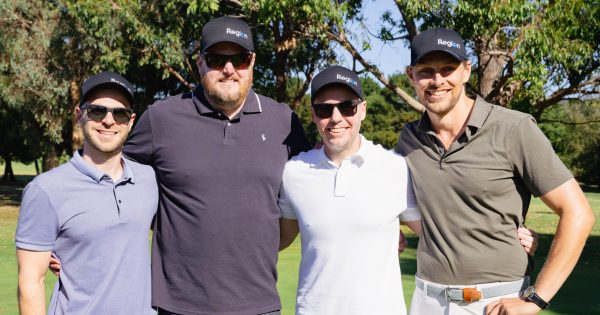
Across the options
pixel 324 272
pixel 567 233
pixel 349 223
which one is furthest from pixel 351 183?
pixel 567 233

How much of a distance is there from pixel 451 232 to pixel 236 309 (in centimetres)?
143

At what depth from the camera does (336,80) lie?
169 inches

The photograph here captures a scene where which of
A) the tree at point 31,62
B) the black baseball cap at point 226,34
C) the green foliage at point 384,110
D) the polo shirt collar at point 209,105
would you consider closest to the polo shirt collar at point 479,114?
the polo shirt collar at point 209,105

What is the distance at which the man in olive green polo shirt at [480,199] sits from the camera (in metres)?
3.87

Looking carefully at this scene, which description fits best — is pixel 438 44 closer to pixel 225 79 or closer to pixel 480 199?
pixel 480 199

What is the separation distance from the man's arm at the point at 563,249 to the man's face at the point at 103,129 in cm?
244

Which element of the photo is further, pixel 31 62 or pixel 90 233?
pixel 31 62

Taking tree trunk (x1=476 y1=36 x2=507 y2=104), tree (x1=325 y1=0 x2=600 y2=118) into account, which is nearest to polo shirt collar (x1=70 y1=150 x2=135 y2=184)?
tree (x1=325 y1=0 x2=600 y2=118)

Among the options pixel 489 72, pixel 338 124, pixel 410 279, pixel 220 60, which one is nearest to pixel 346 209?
pixel 338 124

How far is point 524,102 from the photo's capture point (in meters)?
16.1

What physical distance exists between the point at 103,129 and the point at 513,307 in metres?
2.60

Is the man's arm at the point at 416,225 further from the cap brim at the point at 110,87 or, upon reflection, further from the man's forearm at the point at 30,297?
the man's forearm at the point at 30,297

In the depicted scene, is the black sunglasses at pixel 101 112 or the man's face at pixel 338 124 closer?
the black sunglasses at pixel 101 112

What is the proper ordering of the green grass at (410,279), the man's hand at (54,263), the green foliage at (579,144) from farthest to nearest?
1. the green foliage at (579,144)
2. the green grass at (410,279)
3. the man's hand at (54,263)
